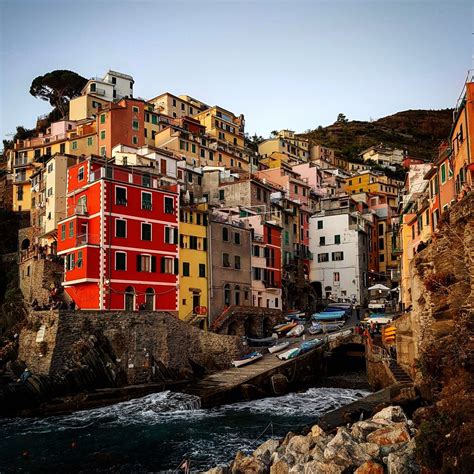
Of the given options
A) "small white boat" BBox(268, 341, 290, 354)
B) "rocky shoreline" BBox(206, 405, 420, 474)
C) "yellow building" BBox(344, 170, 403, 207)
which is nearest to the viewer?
"rocky shoreline" BBox(206, 405, 420, 474)

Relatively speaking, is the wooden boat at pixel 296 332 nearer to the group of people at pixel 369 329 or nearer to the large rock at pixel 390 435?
the group of people at pixel 369 329

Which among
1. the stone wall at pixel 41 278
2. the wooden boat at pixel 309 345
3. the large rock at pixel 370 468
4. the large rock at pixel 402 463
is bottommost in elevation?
the large rock at pixel 370 468

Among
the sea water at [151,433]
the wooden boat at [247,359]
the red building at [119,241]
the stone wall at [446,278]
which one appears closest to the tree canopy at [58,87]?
the red building at [119,241]

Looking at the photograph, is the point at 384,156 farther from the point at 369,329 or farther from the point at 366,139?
the point at 369,329

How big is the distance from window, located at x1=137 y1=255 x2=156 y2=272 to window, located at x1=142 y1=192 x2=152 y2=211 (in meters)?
4.40

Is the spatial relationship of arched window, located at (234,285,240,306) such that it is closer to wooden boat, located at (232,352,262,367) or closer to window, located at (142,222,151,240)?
wooden boat, located at (232,352,262,367)

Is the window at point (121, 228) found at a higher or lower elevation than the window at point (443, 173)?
lower

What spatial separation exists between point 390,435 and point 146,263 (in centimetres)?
3237

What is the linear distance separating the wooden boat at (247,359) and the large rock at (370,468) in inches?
1168

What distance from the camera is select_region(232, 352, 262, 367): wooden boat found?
4641 centimetres

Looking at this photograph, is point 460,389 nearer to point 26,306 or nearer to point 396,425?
point 396,425

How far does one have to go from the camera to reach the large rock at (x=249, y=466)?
1941cm

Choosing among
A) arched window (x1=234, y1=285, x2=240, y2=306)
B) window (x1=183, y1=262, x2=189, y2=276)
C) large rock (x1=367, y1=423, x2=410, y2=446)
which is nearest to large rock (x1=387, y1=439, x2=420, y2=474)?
large rock (x1=367, y1=423, x2=410, y2=446)

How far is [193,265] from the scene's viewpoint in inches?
2100
